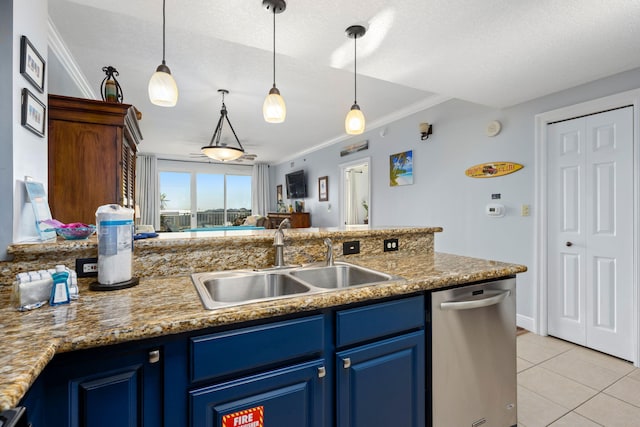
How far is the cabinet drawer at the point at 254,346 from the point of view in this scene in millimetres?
901

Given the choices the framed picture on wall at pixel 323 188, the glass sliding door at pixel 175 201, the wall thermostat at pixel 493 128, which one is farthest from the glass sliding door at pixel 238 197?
the wall thermostat at pixel 493 128

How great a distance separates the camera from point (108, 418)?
818 millimetres

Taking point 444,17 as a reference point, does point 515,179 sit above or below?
below

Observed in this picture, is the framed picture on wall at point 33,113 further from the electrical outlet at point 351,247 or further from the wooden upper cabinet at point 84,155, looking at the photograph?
the electrical outlet at point 351,247

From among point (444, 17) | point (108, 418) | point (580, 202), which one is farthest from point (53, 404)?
point (580, 202)

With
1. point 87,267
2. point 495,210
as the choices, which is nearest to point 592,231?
point 495,210

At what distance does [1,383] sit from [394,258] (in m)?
1.72

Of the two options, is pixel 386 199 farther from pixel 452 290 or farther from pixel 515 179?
pixel 452 290

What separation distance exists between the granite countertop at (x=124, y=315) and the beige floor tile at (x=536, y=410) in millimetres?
1072

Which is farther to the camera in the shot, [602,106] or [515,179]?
[515,179]

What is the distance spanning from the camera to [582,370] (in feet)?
7.39

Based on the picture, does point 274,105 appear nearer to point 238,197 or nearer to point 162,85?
point 162,85

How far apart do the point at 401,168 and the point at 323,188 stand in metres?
2.33

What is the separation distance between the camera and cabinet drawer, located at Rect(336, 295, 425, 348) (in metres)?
1.14
